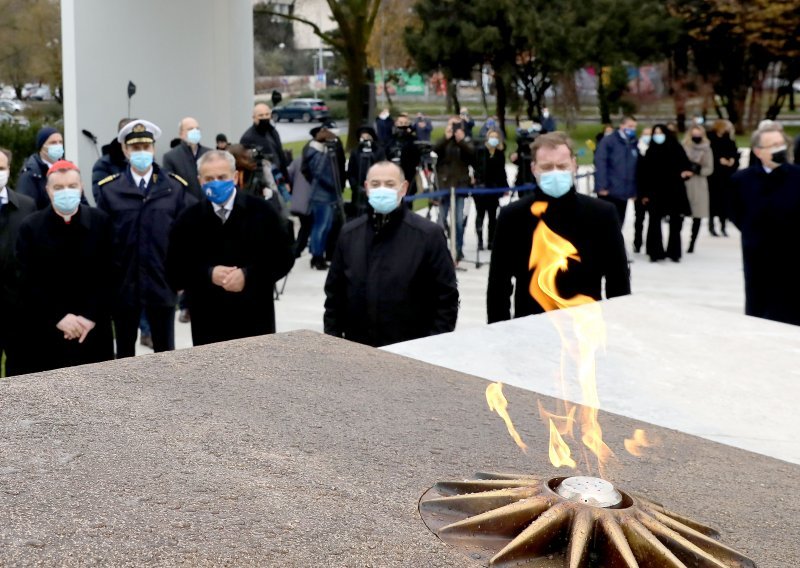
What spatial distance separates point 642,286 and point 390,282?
747 cm

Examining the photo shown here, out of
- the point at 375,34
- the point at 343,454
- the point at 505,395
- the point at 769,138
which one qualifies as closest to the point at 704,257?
the point at 769,138

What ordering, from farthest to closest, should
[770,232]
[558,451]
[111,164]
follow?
[111,164] < [770,232] < [558,451]

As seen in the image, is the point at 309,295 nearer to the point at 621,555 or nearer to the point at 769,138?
the point at 769,138

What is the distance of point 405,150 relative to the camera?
15.0 meters

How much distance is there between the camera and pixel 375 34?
169ft

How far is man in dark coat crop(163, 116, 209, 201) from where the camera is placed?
9.95m

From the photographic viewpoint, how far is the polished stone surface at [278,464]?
2443mm

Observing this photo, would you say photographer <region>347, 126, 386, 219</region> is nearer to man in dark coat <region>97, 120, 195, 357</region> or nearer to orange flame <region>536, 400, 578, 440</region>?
man in dark coat <region>97, 120, 195, 357</region>

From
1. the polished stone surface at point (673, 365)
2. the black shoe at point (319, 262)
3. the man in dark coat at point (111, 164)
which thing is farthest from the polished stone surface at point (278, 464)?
the black shoe at point (319, 262)

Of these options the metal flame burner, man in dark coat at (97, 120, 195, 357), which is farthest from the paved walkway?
the metal flame burner

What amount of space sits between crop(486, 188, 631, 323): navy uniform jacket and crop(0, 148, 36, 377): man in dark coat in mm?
2776

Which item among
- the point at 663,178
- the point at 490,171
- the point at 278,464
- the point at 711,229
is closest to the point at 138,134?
the point at 278,464

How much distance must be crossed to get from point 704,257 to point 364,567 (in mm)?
13243

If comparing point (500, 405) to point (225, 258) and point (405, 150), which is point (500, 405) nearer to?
point (225, 258)
